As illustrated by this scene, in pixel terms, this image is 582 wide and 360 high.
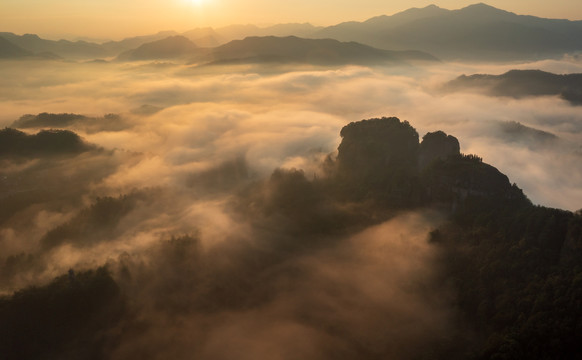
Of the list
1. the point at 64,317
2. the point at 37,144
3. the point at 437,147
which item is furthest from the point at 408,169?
the point at 37,144

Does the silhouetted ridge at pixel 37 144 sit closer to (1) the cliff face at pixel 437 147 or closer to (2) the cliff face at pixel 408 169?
(2) the cliff face at pixel 408 169

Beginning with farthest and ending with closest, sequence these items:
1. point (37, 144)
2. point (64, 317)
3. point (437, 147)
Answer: point (37, 144) → point (437, 147) → point (64, 317)

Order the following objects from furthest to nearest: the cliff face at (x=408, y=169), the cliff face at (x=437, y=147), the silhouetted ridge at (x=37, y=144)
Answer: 1. the silhouetted ridge at (x=37, y=144)
2. the cliff face at (x=437, y=147)
3. the cliff face at (x=408, y=169)

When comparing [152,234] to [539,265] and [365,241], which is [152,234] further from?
[539,265]

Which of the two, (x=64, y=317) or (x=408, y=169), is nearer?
→ (x=64, y=317)

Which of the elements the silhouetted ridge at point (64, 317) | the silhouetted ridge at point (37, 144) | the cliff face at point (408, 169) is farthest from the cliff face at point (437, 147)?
the silhouetted ridge at point (37, 144)

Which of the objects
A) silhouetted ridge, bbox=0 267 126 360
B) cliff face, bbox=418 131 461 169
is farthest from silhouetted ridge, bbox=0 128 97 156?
cliff face, bbox=418 131 461 169

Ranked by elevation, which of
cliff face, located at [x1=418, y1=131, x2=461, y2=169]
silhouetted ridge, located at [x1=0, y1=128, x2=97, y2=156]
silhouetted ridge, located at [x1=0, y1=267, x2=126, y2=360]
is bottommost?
silhouetted ridge, located at [x1=0, y1=267, x2=126, y2=360]

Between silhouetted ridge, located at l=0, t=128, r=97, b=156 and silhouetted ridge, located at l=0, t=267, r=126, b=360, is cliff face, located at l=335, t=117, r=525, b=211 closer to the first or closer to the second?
silhouetted ridge, located at l=0, t=267, r=126, b=360

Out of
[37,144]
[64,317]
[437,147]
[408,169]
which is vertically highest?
[437,147]

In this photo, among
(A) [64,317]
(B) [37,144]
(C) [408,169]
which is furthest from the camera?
(B) [37,144]

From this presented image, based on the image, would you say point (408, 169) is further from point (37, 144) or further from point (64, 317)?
point (37, 144)

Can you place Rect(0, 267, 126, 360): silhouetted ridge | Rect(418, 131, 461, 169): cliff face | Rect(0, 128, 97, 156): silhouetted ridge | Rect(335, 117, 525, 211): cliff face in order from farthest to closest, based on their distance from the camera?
1. Rect(0, 128, 97, 156): silhouetted ridge
2. Rect(418, 131, 461, 169): cliff face
3. Rect(335, 117, 525, 211): cliff face
4. Rect(0, 267, 126, 360): silhouetted ridge
